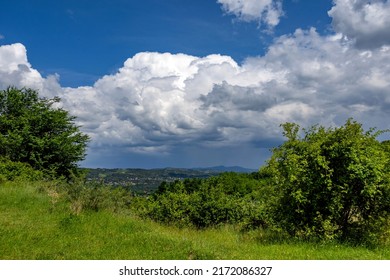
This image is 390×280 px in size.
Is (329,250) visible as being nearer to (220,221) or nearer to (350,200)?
(350,200)

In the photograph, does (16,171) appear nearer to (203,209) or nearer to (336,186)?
(203,209)

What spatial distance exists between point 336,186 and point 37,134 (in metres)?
25.1

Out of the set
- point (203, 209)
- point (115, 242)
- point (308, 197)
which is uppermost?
point (308, 197)

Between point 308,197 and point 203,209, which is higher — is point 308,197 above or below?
above

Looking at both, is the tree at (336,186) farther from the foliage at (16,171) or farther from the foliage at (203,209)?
the foliage at (16,171)

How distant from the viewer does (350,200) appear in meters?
13.4

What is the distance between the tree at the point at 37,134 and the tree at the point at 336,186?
2159 centimetres

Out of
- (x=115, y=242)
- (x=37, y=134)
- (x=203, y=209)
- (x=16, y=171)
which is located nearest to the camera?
(x=115, y=242)

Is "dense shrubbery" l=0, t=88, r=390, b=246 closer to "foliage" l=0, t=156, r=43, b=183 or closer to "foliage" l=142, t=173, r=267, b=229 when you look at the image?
"foliage" l=142, t=173, r=267, b=229

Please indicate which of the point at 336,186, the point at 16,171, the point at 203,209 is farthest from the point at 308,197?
the point at 16,171

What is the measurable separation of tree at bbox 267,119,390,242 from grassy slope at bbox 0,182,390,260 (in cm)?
114

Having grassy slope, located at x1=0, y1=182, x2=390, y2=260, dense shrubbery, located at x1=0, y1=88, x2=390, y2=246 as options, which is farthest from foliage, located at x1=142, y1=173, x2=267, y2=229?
grassy slope, located at x1=0, y1=182, x2=390, y2=260

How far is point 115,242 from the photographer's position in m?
12.8
